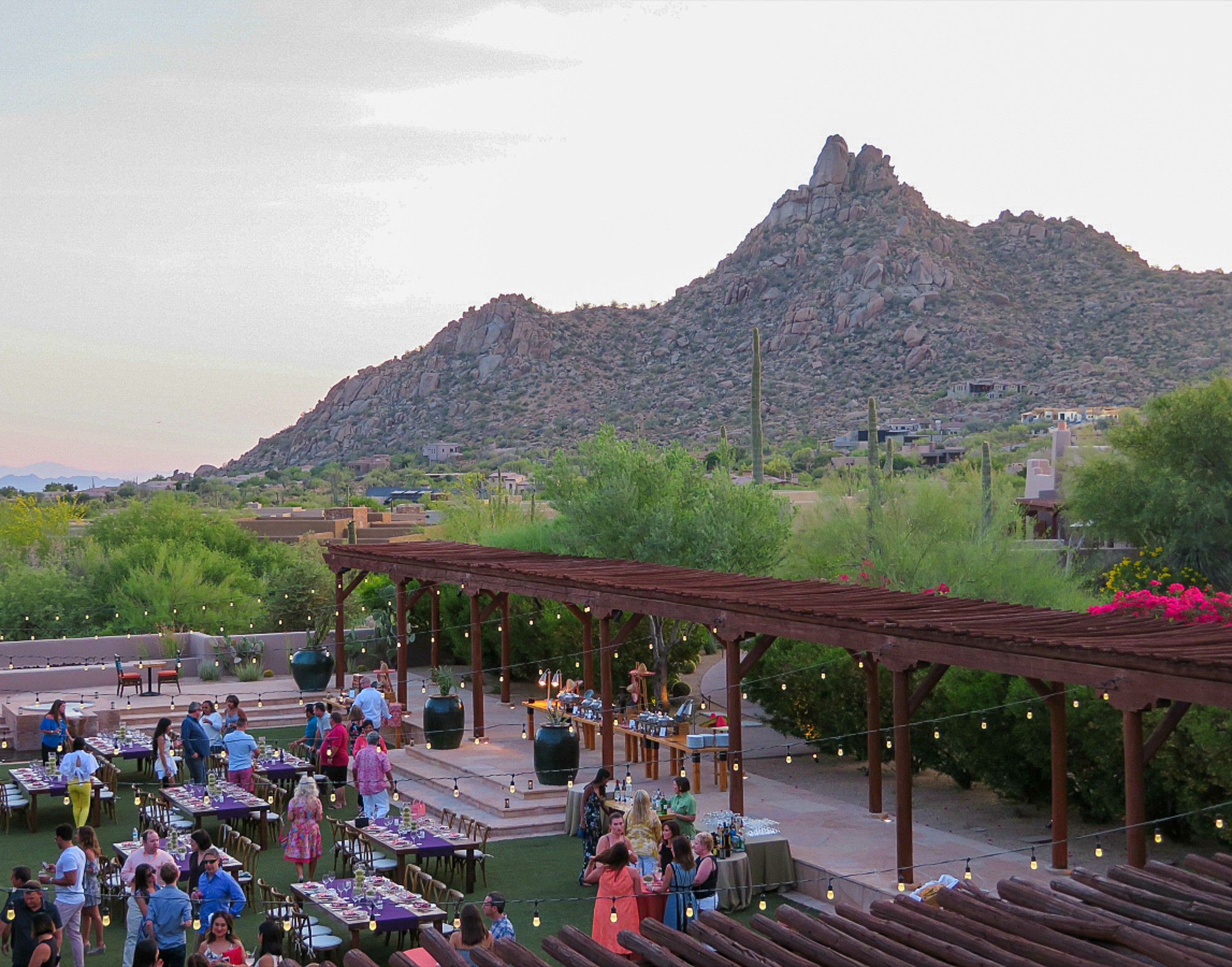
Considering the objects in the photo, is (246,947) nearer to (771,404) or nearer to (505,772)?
(505,772)

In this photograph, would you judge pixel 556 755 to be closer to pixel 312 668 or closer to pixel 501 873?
pixel 501 873

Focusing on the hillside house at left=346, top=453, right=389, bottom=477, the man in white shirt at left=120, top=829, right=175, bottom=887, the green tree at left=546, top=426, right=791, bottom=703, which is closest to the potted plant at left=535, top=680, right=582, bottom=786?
the man in white shirt at left=120, top=829, right=175, bottom=887

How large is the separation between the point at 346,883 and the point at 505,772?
645 centimetres

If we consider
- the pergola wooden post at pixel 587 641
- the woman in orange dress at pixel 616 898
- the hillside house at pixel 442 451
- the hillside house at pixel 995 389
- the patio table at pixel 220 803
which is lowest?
the patio table at pixel 220 803

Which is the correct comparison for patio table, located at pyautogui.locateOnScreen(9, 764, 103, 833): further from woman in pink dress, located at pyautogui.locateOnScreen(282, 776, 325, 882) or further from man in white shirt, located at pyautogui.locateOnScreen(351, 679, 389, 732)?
woman in pink dress, located at pyautogui.locateOnScreen(282, 776, 325, 882)

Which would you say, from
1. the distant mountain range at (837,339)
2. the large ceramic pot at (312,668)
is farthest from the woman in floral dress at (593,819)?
the distant mountain range at (837,339)

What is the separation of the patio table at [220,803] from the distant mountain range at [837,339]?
60229mm

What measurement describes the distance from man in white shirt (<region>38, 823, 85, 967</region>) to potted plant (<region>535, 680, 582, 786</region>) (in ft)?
24.0

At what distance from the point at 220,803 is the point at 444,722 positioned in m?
5.06

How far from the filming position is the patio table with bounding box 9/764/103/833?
16906 mm

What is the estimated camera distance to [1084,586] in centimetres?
3020

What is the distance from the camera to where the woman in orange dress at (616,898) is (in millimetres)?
10844

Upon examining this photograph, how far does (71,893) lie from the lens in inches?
440

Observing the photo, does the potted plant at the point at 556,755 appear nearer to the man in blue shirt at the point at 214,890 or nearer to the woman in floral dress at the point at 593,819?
the woman in floral dress at the point at 593,819
